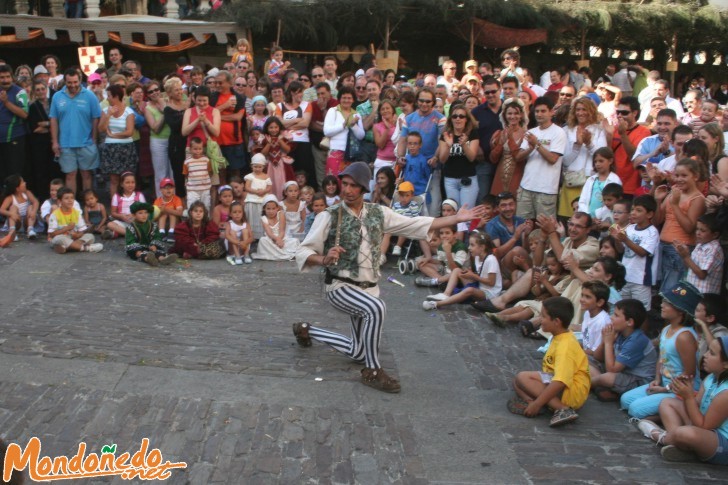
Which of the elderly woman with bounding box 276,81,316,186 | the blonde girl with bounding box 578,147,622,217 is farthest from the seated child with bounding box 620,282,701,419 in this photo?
the elderly woman with bounding box 276,81,316,186

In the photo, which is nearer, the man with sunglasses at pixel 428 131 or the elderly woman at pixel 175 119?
the man with sunglasses at pixel 428 131

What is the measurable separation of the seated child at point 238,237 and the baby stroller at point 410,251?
5.88 ft

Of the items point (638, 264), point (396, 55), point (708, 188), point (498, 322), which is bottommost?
point (498, 322)

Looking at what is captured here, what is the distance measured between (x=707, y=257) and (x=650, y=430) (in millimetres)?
1849

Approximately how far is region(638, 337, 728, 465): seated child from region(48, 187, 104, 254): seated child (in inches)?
275

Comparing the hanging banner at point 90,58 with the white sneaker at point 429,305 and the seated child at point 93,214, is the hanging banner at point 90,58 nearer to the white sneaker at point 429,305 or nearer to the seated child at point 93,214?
the seated child at point 93,214

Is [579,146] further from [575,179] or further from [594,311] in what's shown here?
[594,311]

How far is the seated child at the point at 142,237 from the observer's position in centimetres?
1001

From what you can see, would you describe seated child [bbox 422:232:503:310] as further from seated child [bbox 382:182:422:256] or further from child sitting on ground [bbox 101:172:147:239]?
child sitting on ground [bbox 101:172:147:239]

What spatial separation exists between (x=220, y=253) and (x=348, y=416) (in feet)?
15.3

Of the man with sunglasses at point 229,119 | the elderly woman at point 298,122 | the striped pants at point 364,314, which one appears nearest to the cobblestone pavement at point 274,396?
the striped pants at point 364,314

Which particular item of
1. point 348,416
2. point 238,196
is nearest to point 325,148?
point 238,196

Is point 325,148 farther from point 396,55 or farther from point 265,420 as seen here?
point 265,420

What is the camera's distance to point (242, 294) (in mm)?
8961
